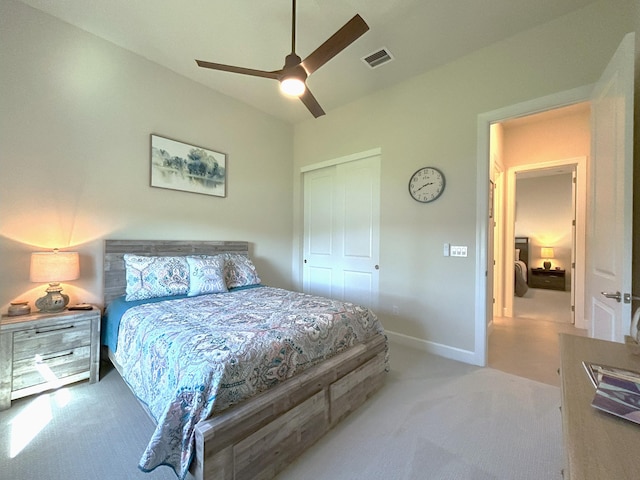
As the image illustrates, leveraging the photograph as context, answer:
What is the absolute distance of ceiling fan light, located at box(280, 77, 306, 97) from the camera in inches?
78.3

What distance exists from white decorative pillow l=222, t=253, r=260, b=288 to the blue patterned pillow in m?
0.48

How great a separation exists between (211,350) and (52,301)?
1897 millimetres

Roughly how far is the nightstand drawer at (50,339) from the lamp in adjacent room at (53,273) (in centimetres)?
22

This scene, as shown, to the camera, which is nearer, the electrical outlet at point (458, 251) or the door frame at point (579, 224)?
the electrical outlet at point (458, 251)

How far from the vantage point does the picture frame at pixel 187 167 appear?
302 cm

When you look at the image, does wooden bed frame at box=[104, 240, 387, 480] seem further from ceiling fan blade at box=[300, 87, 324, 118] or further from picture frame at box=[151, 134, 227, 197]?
picture frame at box=[151, 134, 227, 197]

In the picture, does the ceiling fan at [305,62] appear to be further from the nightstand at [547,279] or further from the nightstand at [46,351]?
the nightstand at [547,279]

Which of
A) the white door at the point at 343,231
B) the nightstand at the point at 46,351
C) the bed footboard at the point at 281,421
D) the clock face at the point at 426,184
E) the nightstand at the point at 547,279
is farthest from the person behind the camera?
the nightstand at the point at 547,279

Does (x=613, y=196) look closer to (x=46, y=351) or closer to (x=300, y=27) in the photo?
(x=300, y=27)

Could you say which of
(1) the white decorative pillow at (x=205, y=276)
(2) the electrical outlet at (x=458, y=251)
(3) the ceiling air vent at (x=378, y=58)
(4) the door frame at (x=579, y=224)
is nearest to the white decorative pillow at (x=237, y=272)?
(1) the white decorative pillow at (x=205, y=276)

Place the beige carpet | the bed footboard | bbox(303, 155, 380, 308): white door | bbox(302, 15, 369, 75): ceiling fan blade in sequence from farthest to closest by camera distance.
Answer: bbox(303, 155, 380, 308): white door < bbox(302, 15, 369, 75): ceiling fan blade < the beige carpet < the bed footboard

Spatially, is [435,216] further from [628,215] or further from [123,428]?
[123,428]

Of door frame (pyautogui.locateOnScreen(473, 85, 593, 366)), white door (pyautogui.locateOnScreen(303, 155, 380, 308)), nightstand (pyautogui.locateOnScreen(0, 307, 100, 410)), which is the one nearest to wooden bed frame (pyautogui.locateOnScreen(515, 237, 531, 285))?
door frame (pyautogui.locateOnScreen(473, 85, 593, 366))

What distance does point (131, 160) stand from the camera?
112 inches
